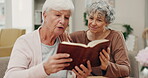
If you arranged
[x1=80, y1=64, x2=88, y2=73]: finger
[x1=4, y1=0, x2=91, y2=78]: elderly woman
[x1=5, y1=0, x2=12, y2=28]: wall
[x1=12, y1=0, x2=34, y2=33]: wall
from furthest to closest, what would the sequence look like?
[x1=5, y1=0, x2=12, y2=28]: wall
[x1=12, y1=0, x2=34, y2=33]: wall
[x1=4, y1=0, x2=91, y2=78]: elderly woman
[x1=80, y1=64, x2=88, y2=73]: finger

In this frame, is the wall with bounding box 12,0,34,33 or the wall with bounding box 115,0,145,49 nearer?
the wall with bounding box 12,0,34,33

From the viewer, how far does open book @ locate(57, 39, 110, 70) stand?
99cm

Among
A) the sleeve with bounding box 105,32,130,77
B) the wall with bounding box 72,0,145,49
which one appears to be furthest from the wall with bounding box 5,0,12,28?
the sleeve with bounding box 105,32,130,77

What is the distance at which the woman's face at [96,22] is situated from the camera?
5.84 feet

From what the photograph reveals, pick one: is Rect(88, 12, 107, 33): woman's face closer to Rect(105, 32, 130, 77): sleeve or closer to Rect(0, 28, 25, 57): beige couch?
Rect(105, 32, 130, 77): sleeve

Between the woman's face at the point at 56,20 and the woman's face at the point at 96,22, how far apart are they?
0.49 m

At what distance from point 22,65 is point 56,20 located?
0.31 metres

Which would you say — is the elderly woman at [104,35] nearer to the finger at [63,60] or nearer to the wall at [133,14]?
the finger at [63,60]

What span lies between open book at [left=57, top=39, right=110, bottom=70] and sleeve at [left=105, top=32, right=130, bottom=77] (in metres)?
0.37

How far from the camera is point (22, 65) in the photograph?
4.09 feet

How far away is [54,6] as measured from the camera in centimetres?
128

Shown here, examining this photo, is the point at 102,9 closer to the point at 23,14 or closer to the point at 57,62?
the point at 57,62

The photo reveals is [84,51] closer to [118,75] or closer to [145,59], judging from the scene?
[145,59]

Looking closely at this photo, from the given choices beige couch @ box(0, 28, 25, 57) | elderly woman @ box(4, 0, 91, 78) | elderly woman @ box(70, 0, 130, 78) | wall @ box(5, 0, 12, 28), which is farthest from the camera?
wall @ box(5, 0, 12, 28)
